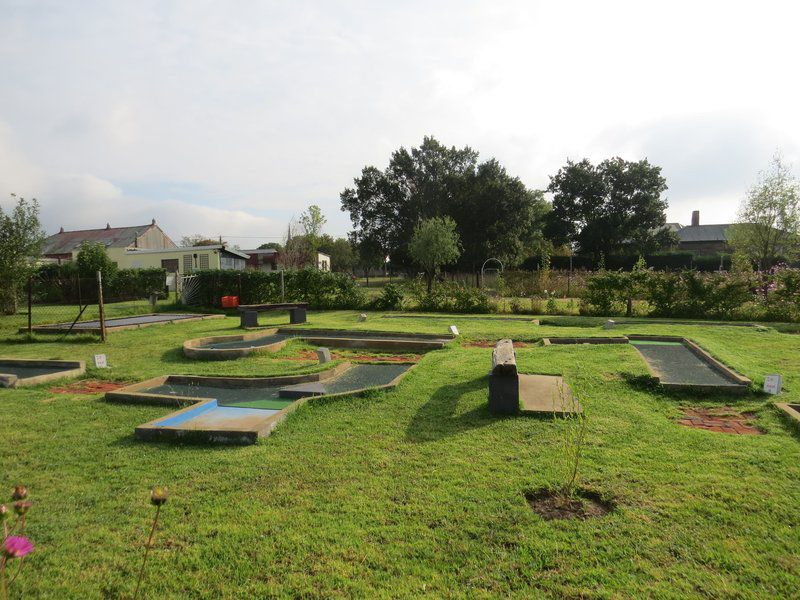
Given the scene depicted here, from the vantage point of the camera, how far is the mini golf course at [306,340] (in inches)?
369

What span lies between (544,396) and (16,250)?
18641mm

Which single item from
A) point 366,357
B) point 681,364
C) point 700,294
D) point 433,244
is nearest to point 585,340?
point 681,364

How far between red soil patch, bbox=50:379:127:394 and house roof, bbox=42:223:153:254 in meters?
39.9

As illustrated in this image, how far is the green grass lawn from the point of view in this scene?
2.48 metres

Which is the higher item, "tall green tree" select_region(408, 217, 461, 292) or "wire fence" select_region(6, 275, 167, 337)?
"tall green tree" select_region(408, 217, 461, 292)

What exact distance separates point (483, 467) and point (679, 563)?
149cm

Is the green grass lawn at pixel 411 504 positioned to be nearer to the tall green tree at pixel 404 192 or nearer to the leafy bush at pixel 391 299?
the leafy bush at pixel 391 299

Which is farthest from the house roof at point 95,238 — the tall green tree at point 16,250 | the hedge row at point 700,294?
the hedge row at point 700,294

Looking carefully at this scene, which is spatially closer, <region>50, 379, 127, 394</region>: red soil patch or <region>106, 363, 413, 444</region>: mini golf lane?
<region>106, 363, 413, 444</region>: mini golf lane

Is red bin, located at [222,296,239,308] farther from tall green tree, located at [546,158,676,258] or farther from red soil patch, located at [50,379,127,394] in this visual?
tall green tree, located at [546,158,676,258]

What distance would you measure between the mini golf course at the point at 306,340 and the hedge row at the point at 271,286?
6915mm

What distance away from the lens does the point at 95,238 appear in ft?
143

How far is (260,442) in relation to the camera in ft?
14.8

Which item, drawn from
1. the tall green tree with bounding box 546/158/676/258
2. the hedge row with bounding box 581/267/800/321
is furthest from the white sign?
the tall green tree with bounding box 546/158/676/258
